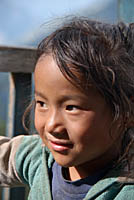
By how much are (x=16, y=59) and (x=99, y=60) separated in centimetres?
76

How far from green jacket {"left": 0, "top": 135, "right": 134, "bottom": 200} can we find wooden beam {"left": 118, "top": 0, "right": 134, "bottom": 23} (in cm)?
122

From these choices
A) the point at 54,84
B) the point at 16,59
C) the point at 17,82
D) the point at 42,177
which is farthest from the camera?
the point at 17,82

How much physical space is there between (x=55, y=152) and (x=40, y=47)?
36 centimetres

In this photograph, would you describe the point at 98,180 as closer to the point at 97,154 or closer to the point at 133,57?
the point at 97,154

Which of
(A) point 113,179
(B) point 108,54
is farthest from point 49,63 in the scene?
(A) point 113,179

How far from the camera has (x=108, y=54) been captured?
1159 millimetres

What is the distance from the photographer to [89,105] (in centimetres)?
114

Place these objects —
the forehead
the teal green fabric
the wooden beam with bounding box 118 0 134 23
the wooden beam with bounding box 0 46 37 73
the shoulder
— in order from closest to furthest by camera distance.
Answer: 1. the forehead
2. the teal green fabric
3. the shoulder
4. the wooden beam with bounding box 0 46 37 73
5. the wooden beam with bounding box 118 0 134 23

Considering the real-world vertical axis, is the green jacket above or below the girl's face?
below

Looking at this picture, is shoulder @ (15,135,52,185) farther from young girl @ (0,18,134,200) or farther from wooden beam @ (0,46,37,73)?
wooden beam @ (0,46,37,73)

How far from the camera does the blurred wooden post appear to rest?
180 cm

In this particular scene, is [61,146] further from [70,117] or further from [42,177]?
[42,177]

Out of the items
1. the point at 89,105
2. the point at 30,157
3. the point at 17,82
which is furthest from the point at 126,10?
the point at 89,105

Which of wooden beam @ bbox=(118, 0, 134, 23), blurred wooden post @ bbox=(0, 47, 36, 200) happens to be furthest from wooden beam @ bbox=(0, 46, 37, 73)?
wooden beam @ bbox=(118, 0, 134, 23)
